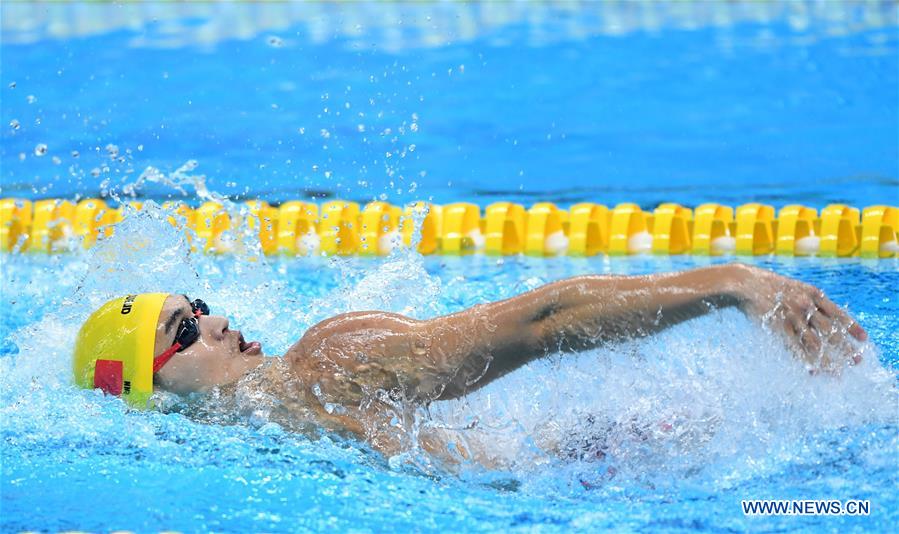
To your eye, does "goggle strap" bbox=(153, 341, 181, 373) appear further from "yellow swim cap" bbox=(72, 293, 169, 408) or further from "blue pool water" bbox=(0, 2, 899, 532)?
"blue pool water" bbox=(0, 2, 899, 532)

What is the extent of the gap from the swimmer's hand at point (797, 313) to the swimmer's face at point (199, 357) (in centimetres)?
116

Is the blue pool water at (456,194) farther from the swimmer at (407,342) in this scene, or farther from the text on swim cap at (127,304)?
the text on swim cap at (127,304)

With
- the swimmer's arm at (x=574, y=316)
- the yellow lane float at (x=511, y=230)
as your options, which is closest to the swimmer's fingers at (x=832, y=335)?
the swimmer's arm at (x=574, y=316)

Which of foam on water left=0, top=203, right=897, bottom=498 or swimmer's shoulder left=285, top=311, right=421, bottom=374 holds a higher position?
swimmer's shoulder left=285, top=311, right=421, bottom=374

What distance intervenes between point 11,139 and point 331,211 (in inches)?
110

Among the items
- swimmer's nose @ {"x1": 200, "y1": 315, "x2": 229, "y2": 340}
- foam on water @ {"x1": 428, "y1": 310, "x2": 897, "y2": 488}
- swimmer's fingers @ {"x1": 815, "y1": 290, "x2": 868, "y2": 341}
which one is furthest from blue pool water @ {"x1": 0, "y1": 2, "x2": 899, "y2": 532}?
swimmer's nose @ {"x1": 200, "y1": 315, "x2": 229, "y2": 340}

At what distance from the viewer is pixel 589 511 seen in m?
2.40

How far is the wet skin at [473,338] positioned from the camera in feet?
6.82

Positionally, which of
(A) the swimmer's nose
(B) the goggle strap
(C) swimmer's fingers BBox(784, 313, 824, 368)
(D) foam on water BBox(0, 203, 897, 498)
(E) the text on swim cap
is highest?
(C) swimmer's fingers BBox(784, 313, 824, 368)

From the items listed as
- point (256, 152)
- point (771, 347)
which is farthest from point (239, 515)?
point (256, 152)

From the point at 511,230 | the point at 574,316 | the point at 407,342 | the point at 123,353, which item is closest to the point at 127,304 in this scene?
the point at 123,353

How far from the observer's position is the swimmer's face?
2.55 m

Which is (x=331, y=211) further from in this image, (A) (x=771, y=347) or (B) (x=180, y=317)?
(A) (x=771, y=347)

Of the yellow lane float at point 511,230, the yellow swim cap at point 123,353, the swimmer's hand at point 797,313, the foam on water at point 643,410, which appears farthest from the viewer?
the yellow lane float at point 511,230
